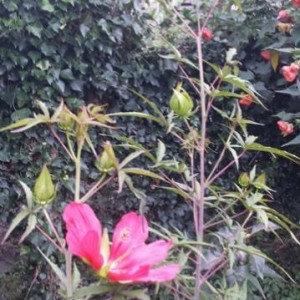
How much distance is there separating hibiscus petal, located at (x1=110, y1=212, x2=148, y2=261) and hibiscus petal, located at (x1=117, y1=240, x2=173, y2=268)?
1cm

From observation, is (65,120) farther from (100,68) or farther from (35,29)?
(100,68)

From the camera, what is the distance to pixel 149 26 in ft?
8.66

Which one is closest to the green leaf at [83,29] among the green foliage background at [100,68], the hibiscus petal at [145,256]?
the green foliage background at [100,68]

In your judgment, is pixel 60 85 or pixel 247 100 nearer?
pixel 247 100

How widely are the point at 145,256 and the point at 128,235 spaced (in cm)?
5

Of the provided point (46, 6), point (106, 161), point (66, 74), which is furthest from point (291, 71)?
point (106, 161)

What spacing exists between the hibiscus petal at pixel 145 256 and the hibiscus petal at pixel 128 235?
0.01 meters

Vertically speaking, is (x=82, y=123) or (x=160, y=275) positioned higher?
(x=82, y=123)

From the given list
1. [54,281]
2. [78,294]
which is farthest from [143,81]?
[78,294]

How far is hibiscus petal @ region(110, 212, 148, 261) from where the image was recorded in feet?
2.65

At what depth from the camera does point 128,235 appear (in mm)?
833

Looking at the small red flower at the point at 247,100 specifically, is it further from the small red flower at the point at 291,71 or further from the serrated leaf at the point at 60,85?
the serrated leaf at the point at 60,85

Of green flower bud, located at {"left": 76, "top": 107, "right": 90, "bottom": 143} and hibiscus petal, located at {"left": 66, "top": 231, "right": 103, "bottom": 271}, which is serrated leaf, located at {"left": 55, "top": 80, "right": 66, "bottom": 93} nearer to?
green flower bud, located at {"left": 76, "top": 107, "right": 90, "bottom": 143}

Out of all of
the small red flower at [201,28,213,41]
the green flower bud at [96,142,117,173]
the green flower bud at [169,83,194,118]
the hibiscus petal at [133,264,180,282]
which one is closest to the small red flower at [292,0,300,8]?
the small red flower at [201,28,213,41]
